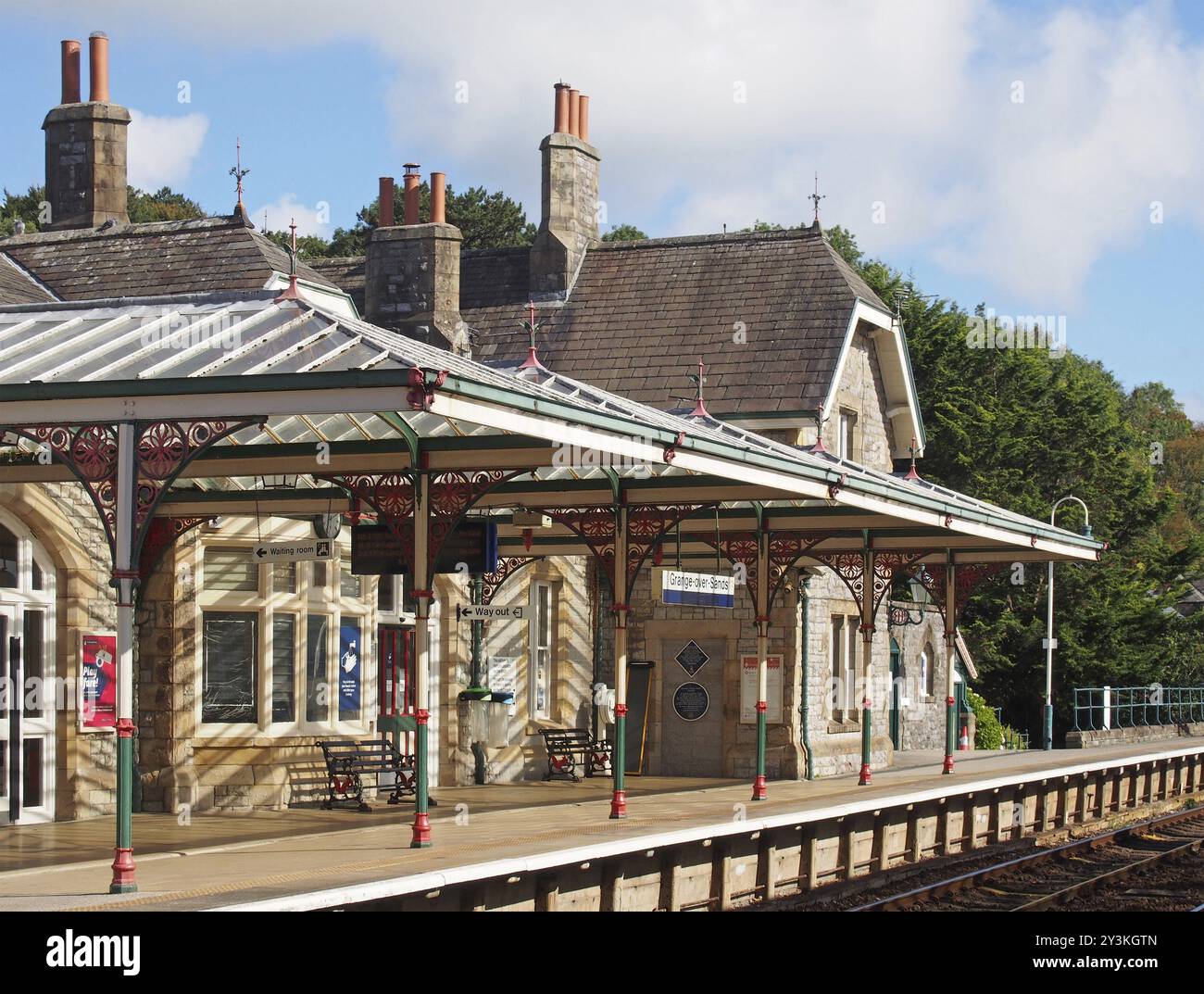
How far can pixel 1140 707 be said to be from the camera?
4303 cm

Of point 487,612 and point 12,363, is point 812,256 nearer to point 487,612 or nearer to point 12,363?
point 487,612

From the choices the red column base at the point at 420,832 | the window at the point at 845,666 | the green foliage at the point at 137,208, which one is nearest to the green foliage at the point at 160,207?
the green foliage at the point at 137,208

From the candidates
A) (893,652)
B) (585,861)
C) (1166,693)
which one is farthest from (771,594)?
(1166,693)

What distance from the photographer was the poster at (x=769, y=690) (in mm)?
24875

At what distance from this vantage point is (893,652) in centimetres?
3472

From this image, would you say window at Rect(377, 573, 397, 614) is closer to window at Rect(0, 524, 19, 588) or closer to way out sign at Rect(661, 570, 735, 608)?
way out sign at Rect(661, 570, 735, 608)

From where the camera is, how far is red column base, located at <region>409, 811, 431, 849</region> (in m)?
13.4

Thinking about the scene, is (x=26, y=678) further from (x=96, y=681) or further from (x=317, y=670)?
(x=317, y=670)

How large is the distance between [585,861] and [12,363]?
5.18 meters

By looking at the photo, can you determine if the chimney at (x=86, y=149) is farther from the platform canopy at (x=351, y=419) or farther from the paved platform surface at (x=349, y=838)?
the paved platform surface at (x=349, y=838)

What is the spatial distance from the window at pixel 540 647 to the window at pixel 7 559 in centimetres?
826

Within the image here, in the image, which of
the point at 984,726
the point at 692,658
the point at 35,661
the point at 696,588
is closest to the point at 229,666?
the point at 35,661

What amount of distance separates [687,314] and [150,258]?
877cm
